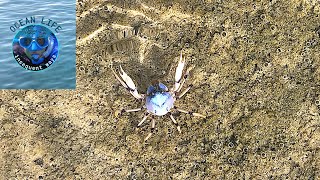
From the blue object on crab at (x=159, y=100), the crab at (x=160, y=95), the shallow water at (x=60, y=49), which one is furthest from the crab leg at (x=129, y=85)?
the shallow water at (x=60, y=49)

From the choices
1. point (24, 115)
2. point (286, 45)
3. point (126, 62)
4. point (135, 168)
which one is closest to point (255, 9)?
point (286, 45)

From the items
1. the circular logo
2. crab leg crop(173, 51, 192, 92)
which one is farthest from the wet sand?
the circular logo

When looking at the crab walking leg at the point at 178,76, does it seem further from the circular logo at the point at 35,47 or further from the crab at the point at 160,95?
the circular logo at the point at 35,47

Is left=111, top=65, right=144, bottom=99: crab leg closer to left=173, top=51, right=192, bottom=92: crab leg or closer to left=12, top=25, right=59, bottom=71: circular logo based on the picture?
left=173, top=51, right=192, bottom=92: crab leg

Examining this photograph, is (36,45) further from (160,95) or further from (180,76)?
(180,76)

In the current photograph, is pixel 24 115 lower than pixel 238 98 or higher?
lower

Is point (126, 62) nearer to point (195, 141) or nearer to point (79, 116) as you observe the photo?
point (79, 116)

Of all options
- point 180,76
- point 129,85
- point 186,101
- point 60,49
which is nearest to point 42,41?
point 60,49
